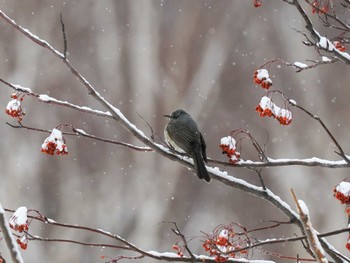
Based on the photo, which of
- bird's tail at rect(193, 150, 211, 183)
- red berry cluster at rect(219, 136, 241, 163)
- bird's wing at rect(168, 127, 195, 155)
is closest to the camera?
red berry cluster at rect(219, 136, 241, 163)

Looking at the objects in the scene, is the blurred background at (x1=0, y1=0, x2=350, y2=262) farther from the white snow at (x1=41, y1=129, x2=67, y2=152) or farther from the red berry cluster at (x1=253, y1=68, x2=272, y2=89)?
the white snow at (x1=41, y1=129, x2=67, y2=152)

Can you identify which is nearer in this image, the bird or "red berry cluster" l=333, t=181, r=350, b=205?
"red berry cluster" l=333, t=181, r=350, b=205

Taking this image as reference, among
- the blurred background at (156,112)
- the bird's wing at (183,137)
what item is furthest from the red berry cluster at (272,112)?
the blurred background at (156,112)

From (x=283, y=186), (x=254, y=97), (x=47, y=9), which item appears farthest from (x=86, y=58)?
(x=283, y=186)

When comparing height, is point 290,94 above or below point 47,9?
below

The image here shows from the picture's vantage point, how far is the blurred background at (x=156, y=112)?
11859 mm

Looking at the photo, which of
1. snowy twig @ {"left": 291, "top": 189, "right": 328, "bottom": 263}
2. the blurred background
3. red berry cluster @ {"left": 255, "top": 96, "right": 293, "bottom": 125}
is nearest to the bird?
red berry cluster @ {"left": 255, "top": 96, "right": 293, "bottom": 125}

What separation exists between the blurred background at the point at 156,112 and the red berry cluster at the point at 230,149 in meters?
8.81

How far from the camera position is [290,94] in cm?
1245

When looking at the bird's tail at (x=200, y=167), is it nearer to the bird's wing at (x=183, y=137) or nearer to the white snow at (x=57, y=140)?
the bird's wing at (x=183, y=137)

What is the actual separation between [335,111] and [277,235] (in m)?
2.76

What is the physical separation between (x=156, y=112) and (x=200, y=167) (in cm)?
999

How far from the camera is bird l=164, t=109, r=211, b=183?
281 centimetres

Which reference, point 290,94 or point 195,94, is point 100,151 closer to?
point 195,94
